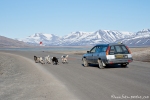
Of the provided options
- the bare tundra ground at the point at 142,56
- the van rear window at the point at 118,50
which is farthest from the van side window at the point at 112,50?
the bare tundra ground at the point at 142,56

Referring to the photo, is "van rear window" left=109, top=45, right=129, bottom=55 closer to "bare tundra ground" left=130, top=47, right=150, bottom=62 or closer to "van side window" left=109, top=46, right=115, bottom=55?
"van side window" left=109, top=46, right=115, bottom=55

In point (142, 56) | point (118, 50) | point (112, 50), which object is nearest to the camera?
point (112, 50)

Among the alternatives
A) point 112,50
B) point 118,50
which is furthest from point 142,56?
point 112,50

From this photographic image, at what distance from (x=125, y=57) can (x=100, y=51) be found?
1829mm

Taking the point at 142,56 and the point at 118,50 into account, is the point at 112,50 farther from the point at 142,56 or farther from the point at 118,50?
the point at 142,56

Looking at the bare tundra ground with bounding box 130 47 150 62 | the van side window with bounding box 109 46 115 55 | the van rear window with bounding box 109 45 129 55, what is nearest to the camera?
the van side window with bounding box 109 46 115 55

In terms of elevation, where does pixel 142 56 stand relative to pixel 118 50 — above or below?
below

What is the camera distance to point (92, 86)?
34.2ft

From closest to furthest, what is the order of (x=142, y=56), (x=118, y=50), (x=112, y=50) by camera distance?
(x=112, y=50), (x=118, y=50), (x=142, y=56)

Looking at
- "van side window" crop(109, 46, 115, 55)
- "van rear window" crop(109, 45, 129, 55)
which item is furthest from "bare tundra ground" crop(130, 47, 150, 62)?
"van side window" crop(109, 46, 115, 55)

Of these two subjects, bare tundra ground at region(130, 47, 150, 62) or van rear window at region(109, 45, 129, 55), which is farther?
bare tundra ground at region(130, 47, 150, 62)

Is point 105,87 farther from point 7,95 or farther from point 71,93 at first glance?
point 7,95

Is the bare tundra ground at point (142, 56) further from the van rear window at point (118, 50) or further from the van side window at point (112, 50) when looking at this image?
the van side window at point (112, 50)

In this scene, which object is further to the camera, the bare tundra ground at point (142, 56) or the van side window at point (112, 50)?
the bare tundra ground at point (142, 56)
